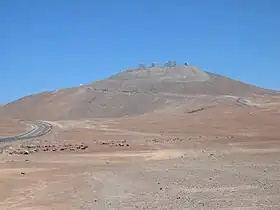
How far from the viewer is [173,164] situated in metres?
31.7

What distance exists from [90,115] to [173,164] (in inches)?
4478

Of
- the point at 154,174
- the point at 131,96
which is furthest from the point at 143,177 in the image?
the point at 131,96

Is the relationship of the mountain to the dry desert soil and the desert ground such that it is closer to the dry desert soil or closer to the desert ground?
the dry desert soil

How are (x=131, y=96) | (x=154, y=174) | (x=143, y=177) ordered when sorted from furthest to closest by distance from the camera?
1. (x=131, y=96)
2. (x=154, y=174)
3. (x=143, y=177)

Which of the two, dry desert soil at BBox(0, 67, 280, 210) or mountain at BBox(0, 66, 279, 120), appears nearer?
dry desert soil at BBox(0, 67, 280, 210)

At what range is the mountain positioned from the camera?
14662 centimetres

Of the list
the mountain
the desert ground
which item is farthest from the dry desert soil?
the mountain

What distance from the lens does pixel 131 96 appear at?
155 metres

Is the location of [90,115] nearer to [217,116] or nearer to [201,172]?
[217,116]

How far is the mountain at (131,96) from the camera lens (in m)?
147

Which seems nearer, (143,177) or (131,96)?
(143,177)

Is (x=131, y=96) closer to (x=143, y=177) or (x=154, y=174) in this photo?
(x=154, y=174)

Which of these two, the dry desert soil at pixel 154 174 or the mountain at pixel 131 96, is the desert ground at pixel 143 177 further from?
the mountain at pixel 131 96

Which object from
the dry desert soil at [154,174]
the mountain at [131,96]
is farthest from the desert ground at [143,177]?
the mountain at [131,96]
